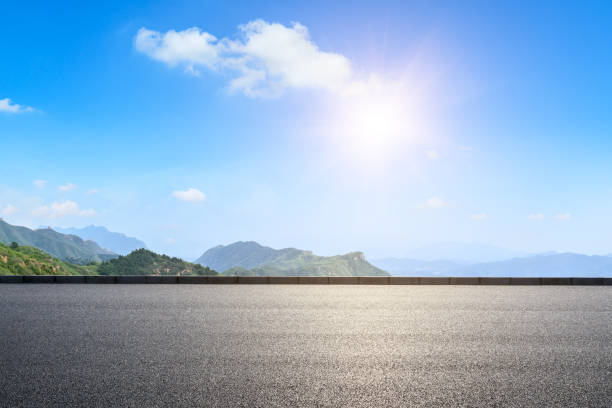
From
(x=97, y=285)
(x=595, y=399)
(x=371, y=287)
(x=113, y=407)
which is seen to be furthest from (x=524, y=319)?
(x=97, y=285)

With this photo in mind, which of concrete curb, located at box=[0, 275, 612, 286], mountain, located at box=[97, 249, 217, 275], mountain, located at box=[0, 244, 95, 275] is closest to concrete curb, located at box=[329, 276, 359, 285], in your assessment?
concrete curb, located at box=[0, 275, 612, 286]

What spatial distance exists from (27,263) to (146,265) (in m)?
17.7

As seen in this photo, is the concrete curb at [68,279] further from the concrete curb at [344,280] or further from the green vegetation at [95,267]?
the green vegetation at [95,267]

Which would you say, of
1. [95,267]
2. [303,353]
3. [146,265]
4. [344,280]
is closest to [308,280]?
[344,280]

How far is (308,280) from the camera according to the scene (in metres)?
14.3

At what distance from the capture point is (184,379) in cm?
446

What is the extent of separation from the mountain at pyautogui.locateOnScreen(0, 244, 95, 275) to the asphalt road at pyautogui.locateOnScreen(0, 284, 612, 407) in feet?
171

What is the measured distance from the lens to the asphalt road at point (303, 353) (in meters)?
4.06

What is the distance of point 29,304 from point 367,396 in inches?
320

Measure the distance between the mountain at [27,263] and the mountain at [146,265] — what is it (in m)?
6.09

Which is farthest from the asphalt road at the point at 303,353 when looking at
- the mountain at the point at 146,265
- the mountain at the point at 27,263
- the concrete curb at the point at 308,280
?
the mountain at the point at 146,265

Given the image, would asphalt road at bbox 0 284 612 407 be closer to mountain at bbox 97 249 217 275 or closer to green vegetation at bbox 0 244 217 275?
green vegetation at bbox 0 244 217 275

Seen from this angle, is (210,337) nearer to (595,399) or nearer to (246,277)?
(595,399)

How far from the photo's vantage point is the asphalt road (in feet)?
13.3
